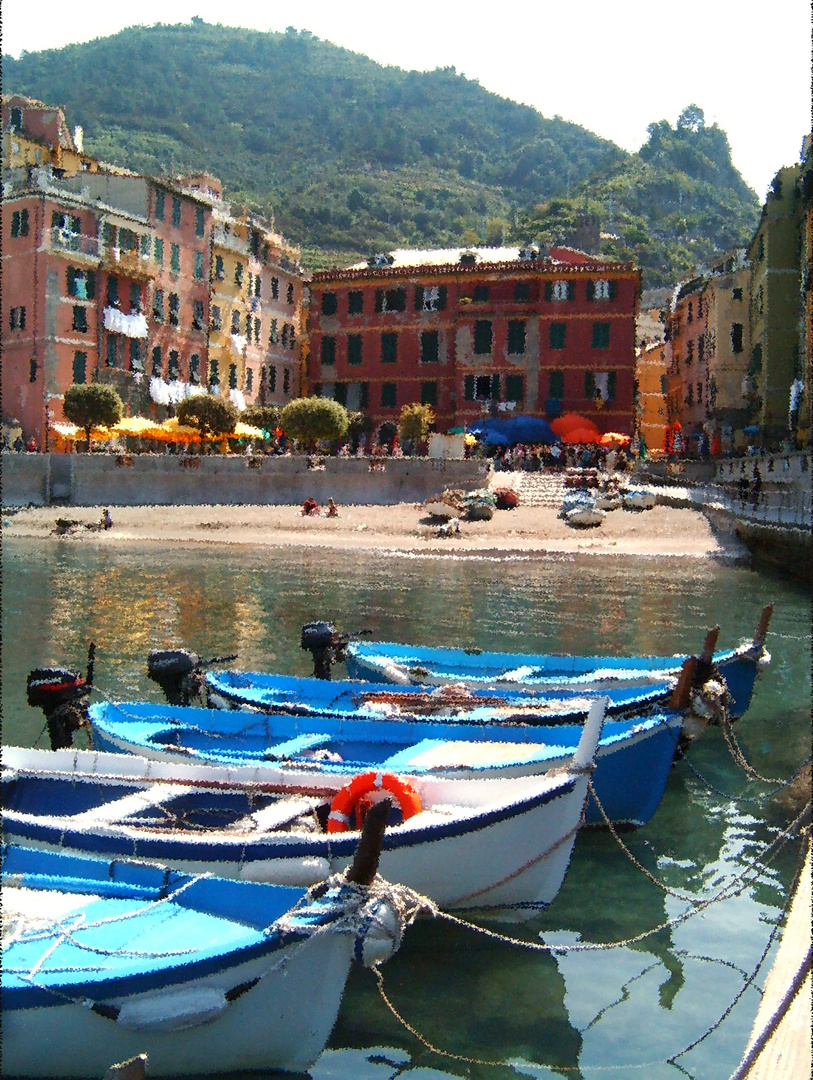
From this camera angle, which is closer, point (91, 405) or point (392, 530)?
point (392, 530)

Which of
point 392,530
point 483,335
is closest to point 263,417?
point 483,335

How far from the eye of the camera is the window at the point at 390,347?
67.1m

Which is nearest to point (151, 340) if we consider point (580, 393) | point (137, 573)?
point (580, 393)

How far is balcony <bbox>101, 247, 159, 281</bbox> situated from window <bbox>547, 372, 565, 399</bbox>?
22.1 meters

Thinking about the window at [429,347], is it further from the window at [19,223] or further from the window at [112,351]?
the window at [19,223]

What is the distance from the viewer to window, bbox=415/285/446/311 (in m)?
66.1

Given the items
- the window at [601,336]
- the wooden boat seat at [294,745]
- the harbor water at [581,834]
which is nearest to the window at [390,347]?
the window at [601,336]

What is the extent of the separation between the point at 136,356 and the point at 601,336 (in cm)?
2493

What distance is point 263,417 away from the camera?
2399 inches

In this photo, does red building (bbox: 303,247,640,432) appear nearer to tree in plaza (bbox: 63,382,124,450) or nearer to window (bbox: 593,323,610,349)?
→ window (bbox: 593,323,610,349)

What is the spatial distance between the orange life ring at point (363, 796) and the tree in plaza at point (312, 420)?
4626cm

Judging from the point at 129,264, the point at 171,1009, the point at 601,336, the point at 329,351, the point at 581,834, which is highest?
the point at 129,264

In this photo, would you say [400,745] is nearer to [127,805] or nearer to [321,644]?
[127,805]

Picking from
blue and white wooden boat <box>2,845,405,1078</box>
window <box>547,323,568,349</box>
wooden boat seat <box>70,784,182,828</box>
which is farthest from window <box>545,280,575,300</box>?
blue and white wooden boat <box>2,845,405,1078</box>
